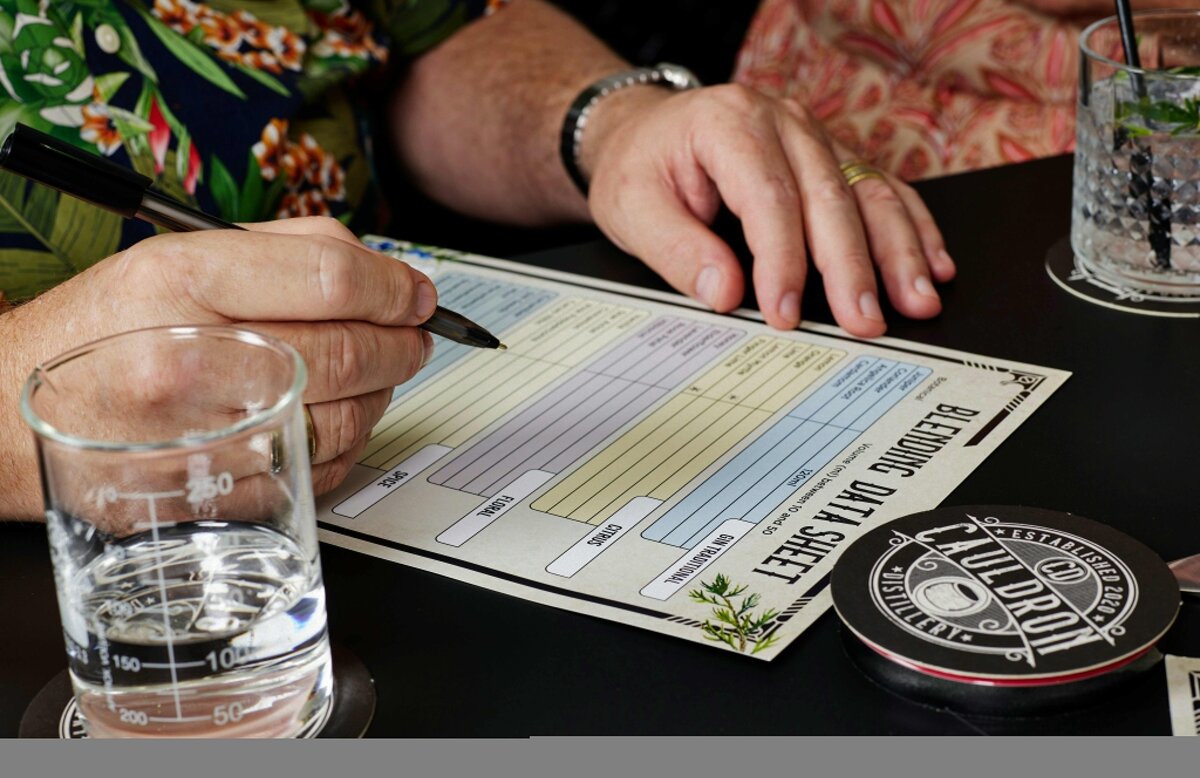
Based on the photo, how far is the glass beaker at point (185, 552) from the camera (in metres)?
0.57

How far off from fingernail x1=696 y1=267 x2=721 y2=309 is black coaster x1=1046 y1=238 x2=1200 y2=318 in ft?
0.90

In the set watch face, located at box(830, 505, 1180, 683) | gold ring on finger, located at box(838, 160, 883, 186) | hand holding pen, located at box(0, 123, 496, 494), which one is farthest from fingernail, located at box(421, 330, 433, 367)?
gold ring on finger, located at box(838, 160, 883, 186)

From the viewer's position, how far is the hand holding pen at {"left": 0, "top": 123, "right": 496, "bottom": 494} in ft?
2.39

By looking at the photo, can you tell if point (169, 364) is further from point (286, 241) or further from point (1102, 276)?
A: point (1102, 276)

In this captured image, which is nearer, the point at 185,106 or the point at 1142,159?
the point at 1142,159

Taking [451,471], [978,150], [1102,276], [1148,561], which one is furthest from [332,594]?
[978,150]

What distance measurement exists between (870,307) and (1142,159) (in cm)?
22

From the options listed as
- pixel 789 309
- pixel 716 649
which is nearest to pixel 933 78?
pixel 789 309

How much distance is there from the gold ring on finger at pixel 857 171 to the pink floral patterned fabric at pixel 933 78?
61 centimetres

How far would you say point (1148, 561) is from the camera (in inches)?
26.7

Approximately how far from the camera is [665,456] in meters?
0.87

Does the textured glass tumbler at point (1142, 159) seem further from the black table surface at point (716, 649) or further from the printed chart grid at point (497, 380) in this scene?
the printed chart grid at point (497, 380)

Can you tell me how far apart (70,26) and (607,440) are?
0.71 metres

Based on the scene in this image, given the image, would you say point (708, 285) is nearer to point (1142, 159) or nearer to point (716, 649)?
point (1142, 159)
